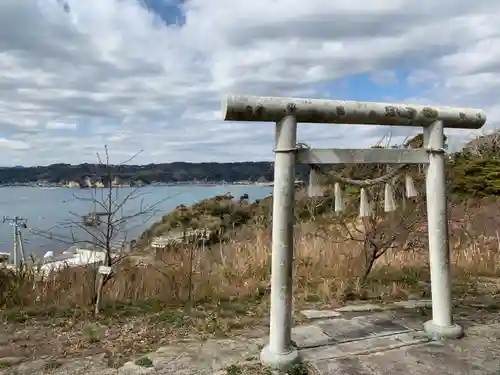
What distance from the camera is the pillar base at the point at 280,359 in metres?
3.45

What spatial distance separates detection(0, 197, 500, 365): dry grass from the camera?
4.32 meters

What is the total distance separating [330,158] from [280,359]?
1598 mm

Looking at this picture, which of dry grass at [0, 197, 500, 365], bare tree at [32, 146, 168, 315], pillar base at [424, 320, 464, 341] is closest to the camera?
pillar base at [424, 320, 464, 341]

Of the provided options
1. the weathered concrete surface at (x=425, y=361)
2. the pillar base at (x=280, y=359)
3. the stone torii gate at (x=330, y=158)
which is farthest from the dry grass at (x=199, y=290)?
the weathered concrete surface at (x=425, y=361)

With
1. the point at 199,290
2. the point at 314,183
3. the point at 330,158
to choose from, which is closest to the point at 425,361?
the point at 314,183

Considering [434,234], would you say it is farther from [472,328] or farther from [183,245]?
[183,245]

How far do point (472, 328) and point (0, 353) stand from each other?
4.23 metres

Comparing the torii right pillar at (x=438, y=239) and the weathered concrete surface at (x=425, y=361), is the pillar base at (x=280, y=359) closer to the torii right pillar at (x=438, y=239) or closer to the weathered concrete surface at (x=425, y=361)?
the weathered concrete surface at (x=425, y=361)

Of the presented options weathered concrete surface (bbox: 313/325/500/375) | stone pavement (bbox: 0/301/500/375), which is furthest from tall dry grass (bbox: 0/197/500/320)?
weathered concrete surface (bbox: 313/325/500/375)

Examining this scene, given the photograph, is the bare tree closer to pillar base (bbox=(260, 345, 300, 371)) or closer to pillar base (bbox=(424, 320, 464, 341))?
pillar base (bbox=(260, 345, 300, 371))

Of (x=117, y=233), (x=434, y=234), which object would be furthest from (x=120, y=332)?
(x=434, y=234)

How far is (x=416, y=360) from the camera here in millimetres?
3629

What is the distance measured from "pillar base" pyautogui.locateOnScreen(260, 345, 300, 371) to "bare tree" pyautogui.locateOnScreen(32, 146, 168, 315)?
2118mm

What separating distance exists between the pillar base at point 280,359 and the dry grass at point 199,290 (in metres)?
0.84
